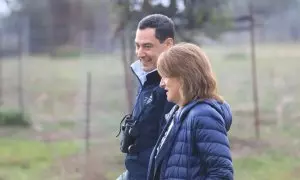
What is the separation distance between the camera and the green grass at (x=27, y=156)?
24.9ft

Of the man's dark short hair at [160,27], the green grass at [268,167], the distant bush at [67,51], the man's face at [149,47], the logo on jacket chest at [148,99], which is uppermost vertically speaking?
the man's dark short hair at [160,27]

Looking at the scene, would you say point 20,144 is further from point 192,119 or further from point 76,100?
point 192,119

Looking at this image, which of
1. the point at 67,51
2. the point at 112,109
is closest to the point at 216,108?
the point at 112,109

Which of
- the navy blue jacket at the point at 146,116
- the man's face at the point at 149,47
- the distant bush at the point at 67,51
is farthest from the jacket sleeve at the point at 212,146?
the distant bush at the point at 67,51

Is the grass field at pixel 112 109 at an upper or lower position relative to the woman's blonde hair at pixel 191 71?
lower

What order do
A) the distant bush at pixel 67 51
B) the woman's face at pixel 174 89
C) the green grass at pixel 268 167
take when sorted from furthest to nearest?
the distant bush at pixel 67 51 < the green grass at pixel 268 167 < the woman's face at pixel 174 89

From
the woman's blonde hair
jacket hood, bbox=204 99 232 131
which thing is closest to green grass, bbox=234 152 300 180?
jacket hood, bbox=204 99 232 131

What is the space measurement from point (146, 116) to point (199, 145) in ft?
1.61

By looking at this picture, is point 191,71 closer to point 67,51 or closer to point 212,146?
point 212,146

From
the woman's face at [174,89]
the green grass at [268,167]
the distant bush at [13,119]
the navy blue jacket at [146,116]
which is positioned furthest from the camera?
the distant bush at [13,119]

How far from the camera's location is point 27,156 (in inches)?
336

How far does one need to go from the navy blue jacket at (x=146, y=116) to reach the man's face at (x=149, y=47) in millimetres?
A: 50

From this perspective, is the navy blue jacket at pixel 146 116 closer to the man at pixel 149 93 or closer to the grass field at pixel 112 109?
the man at pixel 149 93

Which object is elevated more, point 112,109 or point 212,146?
point 212,146
